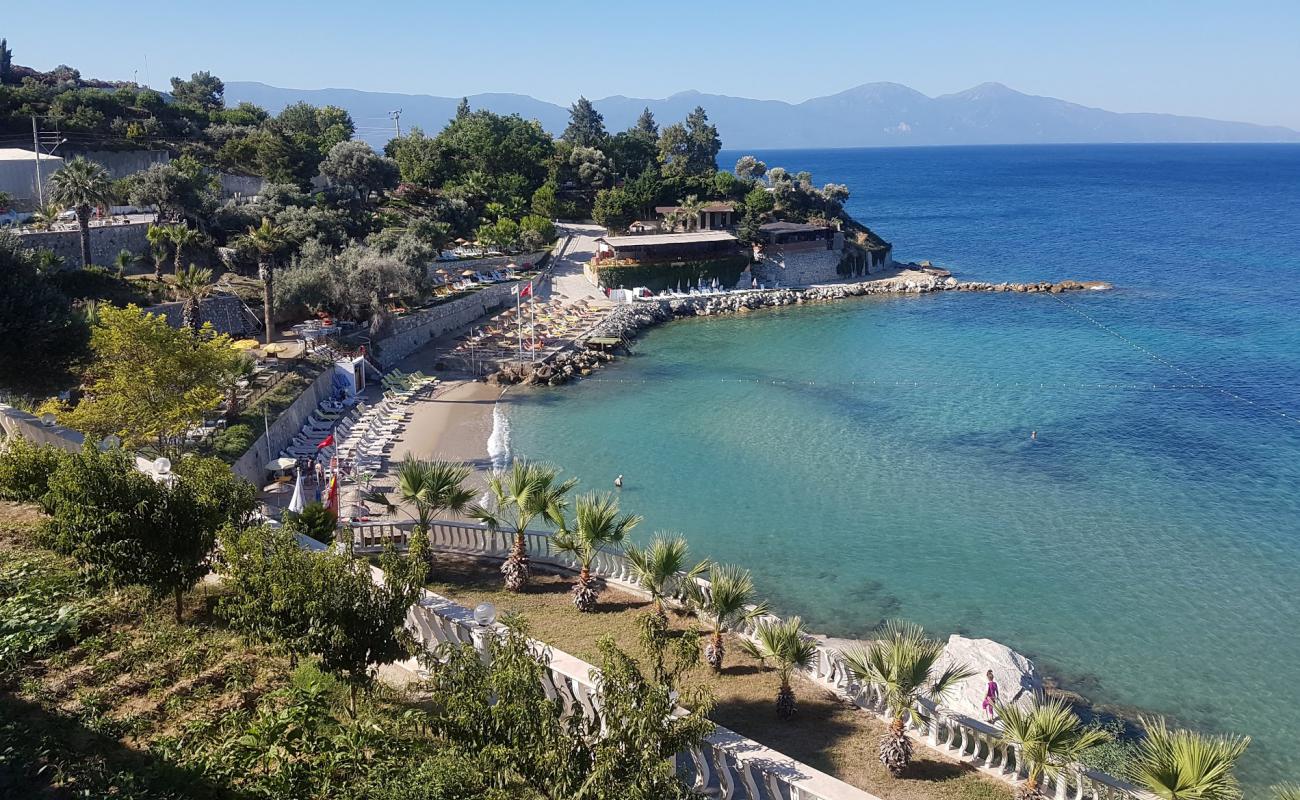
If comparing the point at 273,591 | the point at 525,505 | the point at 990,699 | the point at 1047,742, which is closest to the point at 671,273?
the point at 525,505

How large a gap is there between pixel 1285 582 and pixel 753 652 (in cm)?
1648

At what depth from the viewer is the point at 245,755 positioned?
7.64 meters

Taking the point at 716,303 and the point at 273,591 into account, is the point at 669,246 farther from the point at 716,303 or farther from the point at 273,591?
the point at 273,591

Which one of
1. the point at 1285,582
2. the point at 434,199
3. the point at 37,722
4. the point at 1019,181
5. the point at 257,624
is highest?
the point at 1019,181

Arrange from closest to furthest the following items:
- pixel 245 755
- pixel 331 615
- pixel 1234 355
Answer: pixel 245 755
pixel 331 615
pixel 1234 355

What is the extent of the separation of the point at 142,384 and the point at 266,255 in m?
20.9

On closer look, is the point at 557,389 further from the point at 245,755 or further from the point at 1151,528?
the point at 245,755

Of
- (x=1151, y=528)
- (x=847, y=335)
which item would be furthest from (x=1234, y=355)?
(x=1151, y=528)

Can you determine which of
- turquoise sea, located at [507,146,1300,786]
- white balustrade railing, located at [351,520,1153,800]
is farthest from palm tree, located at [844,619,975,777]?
turquoise sea, located at [507,146,1300,786]

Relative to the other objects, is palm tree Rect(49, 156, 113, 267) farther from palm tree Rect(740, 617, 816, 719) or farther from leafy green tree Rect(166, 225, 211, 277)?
palm tree Rect(740, 617, 816, 719)

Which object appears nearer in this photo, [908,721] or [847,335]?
[908,721]

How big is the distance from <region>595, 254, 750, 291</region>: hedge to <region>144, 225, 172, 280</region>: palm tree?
25.1m

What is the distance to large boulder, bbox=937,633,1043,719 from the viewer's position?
46.7 ft

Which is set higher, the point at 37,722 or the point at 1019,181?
the point at 1019,181
